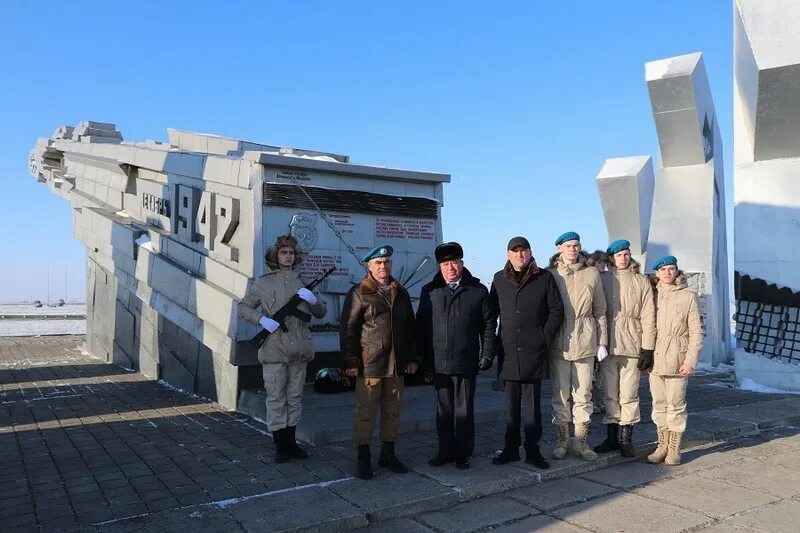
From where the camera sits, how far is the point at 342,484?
4344mm

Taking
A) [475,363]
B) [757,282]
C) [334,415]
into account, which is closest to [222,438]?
[334,415]

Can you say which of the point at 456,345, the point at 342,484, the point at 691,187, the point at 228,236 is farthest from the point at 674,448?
the point at 691,187

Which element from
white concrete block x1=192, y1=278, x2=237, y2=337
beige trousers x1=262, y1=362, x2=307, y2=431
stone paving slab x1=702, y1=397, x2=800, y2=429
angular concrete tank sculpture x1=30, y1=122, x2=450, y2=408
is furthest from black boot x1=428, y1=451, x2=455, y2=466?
stone paving slab x1=702, y1=397, x2=800, y2=429

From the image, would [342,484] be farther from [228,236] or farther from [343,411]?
[228,236]

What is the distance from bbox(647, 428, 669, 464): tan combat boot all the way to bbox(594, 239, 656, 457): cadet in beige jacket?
6.7 inches

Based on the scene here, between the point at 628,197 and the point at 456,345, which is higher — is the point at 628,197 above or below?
above

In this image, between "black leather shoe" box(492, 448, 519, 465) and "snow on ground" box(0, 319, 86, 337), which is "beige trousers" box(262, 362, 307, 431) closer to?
"black leather shoe" box(492, 448, 519, 465)

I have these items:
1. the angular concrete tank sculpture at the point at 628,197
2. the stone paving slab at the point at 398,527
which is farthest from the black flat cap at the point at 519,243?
the angular concrete tank sculpture at the point at 628,197

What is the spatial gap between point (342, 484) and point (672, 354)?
9.56ft

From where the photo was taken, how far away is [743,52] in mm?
9977

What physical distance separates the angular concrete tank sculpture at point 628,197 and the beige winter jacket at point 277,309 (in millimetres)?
11067

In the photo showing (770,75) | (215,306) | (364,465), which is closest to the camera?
(364,465)

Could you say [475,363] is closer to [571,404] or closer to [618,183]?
[571,404]

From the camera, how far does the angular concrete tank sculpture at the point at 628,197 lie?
1419 centimetres
